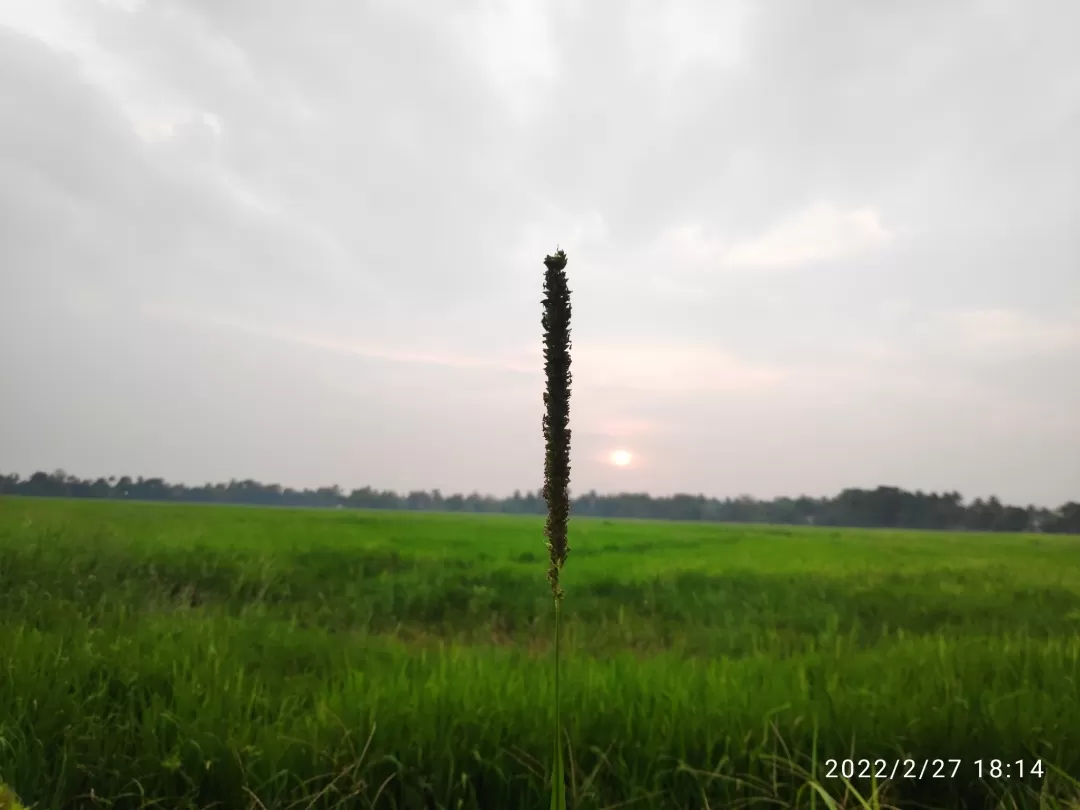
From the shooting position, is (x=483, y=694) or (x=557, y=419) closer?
(x=557, y=419)

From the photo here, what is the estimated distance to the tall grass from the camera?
0.92m

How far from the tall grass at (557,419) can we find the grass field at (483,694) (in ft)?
0.17

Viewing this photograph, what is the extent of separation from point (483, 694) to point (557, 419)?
180 centimetres

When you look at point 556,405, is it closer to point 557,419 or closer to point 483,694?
point 557,419

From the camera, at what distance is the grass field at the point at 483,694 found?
1928mm

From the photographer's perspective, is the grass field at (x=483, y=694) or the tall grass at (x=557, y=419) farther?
the grass field at (x=483, y=694)

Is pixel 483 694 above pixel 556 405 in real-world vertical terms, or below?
below

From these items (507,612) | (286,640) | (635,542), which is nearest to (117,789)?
(286,640)

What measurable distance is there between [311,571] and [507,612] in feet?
7.40

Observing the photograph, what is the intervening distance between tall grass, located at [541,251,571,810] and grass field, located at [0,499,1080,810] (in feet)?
0.17

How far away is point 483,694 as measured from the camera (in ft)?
7.66

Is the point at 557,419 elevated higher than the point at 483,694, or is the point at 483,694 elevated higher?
the point at 557,419

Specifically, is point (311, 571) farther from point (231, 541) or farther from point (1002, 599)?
point (1002, 599)

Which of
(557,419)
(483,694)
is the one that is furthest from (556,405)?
(483,694)
